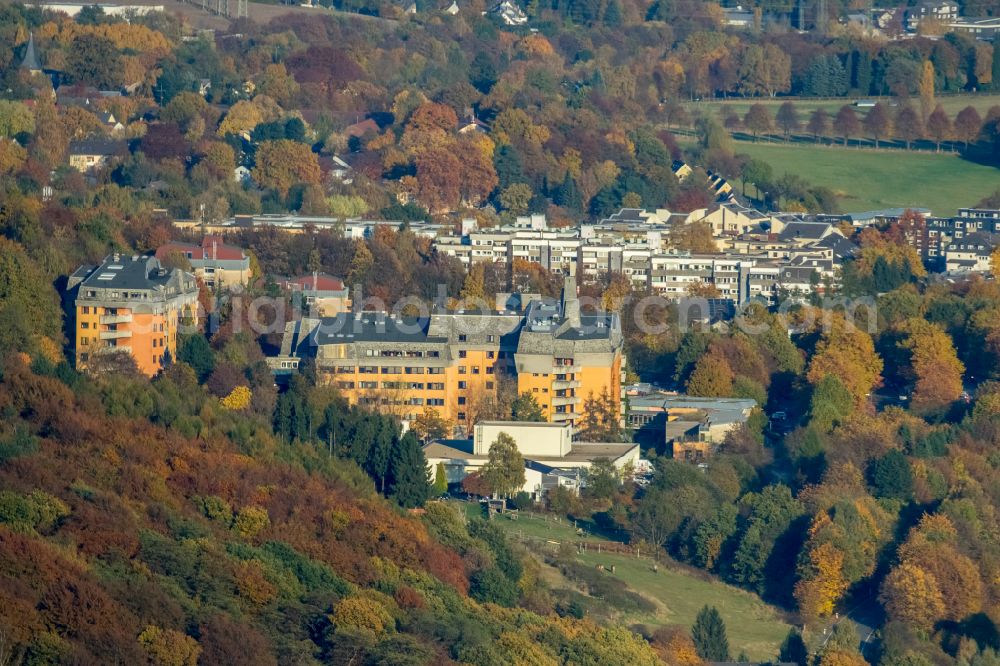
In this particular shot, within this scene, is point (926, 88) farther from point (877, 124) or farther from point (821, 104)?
point (877, 124)

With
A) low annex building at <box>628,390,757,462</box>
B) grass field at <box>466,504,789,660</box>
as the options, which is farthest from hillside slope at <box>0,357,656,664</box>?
low annex building at <box>628,390,757,462</box>

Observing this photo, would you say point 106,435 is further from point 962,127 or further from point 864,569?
point 962,127

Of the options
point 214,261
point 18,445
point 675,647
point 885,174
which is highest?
point 885,174

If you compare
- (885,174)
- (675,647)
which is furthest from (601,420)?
(885,174)

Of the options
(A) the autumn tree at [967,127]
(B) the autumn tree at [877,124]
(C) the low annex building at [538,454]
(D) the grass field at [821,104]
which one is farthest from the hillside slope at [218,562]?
(D) the grass field at [821,104]

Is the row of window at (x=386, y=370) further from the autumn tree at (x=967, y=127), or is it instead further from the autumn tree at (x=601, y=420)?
the autumn tree at (x=967, y=127)

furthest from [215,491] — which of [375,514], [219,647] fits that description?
[219,647]
